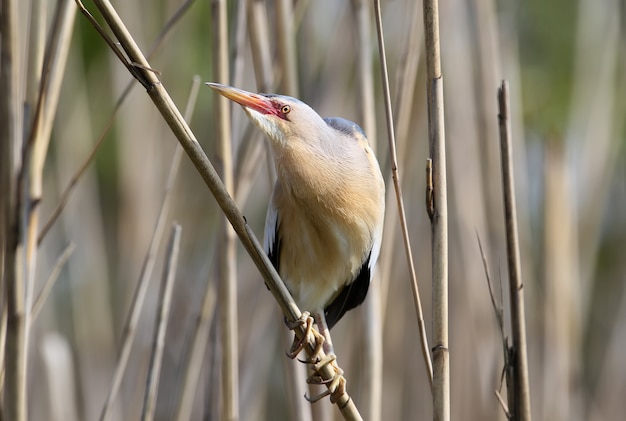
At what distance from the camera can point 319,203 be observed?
135cm

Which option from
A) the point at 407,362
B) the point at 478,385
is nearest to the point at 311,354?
the point at 478,385

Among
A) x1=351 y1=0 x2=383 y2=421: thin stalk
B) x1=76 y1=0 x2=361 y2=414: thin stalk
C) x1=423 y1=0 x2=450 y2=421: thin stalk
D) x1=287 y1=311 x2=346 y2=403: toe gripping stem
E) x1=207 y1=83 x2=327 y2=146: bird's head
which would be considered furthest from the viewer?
x1=351 y1=0 x2=383 y2=421: thin stalk

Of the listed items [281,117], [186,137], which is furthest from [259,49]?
[186,137]

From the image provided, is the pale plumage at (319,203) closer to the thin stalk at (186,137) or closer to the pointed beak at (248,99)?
the pointed beak at (248,99)

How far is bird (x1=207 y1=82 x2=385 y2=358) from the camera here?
1.30 metres

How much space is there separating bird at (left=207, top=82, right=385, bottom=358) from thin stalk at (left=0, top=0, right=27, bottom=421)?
0.35 metres

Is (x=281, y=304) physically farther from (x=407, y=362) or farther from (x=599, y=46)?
(x=599, y=46)

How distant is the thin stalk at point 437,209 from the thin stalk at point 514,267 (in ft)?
0.42

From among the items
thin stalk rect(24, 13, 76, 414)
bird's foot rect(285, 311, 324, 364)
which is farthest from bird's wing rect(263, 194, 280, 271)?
thin stalk rect(24, 13, 76, 414)

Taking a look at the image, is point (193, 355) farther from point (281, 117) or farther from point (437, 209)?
point (437, 209)

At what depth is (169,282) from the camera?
4.27 ft

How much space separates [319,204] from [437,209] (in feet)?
1.43

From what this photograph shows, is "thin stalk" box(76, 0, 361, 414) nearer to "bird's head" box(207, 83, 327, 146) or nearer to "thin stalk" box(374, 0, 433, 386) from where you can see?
"thin stalk" box(374, 0, 433, 386)

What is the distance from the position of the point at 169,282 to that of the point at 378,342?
42 centimetres
